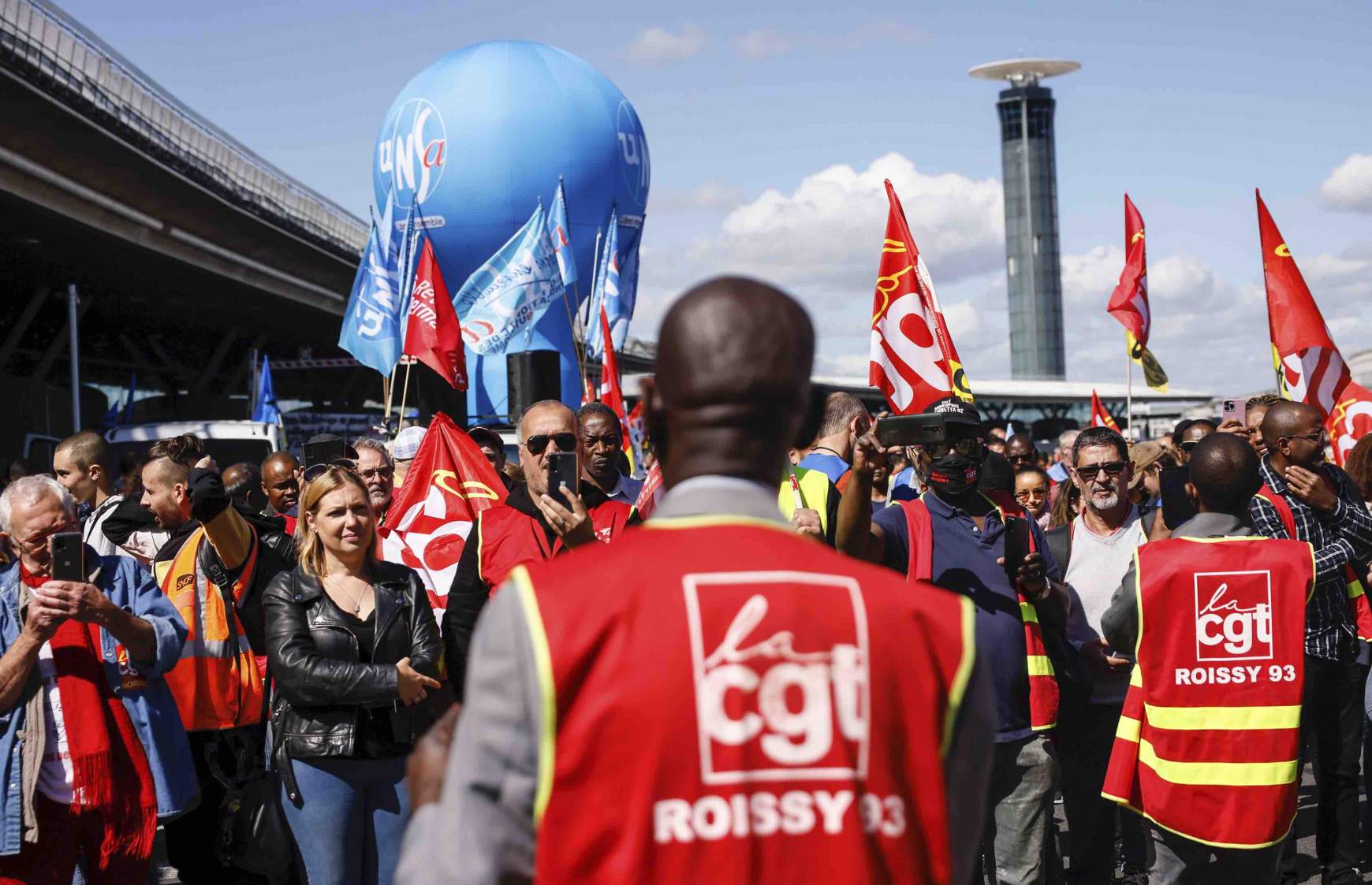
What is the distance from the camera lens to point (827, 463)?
20.0 ft

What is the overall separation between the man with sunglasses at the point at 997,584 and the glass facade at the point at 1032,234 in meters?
131

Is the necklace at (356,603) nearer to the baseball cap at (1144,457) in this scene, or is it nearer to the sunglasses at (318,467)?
the sunglasses at (318,467)

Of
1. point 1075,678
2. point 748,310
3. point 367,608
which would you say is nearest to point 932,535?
point 1075,678

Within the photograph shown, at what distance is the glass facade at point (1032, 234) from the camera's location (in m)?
135

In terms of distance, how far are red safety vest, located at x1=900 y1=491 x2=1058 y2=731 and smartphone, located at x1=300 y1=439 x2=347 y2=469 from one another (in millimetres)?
3343

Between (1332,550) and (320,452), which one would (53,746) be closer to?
(320,452)

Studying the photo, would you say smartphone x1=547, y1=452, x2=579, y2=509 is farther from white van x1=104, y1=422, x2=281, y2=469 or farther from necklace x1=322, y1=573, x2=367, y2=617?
white van x1=104, y1=422, x2=281, y2=469

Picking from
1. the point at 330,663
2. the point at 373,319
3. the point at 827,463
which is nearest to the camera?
the point at 330,663

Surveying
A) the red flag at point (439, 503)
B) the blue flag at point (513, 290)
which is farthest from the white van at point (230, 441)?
the red flag at point (439, 503)

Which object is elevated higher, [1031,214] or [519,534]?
[1031,214]

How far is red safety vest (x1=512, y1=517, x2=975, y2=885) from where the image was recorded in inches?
71.3

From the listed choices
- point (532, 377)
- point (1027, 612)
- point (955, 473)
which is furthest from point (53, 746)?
point (532, 377)

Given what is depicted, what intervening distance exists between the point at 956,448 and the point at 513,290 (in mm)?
12719

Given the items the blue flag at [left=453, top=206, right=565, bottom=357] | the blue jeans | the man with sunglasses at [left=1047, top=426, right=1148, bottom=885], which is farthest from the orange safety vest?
the blue flag at [left=453, top=206, right=565, bottom=357]
